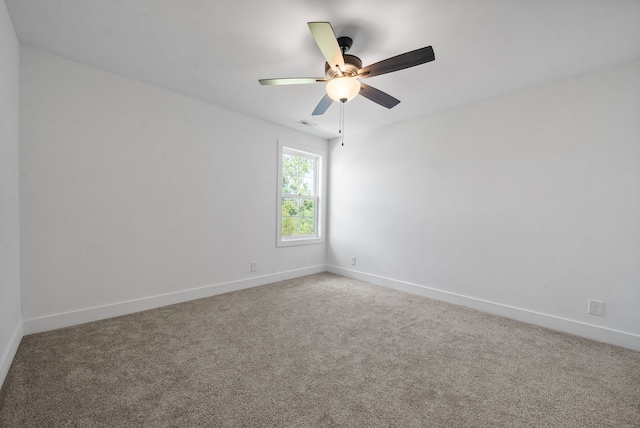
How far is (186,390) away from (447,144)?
11.8 ft

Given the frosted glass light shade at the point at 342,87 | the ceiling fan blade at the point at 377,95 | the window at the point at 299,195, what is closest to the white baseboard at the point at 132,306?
the window at the point at 299,195

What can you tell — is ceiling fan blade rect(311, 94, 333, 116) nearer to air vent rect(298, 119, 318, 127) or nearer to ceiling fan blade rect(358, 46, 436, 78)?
ceiling fan blade rect(358, 46, 436, 78)

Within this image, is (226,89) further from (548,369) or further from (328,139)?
(548,369)

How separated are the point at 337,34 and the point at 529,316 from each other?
3.24 m

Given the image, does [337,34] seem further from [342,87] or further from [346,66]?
[342,87]

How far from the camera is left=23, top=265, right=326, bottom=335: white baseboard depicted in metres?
2.43

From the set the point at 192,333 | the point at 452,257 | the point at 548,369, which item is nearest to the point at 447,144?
the point at 452,257

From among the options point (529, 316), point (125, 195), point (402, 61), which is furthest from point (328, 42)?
point (529, 316)

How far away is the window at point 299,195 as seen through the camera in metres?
Answer: 4.40

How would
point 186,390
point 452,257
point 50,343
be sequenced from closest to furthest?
point 186,390 < point 50,343 < point 452,257

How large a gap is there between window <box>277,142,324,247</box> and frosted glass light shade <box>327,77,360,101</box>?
84.5 inches

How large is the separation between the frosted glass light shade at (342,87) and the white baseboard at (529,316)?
2.70 m

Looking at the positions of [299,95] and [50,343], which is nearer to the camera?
[50,343]

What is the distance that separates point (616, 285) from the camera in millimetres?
2441
